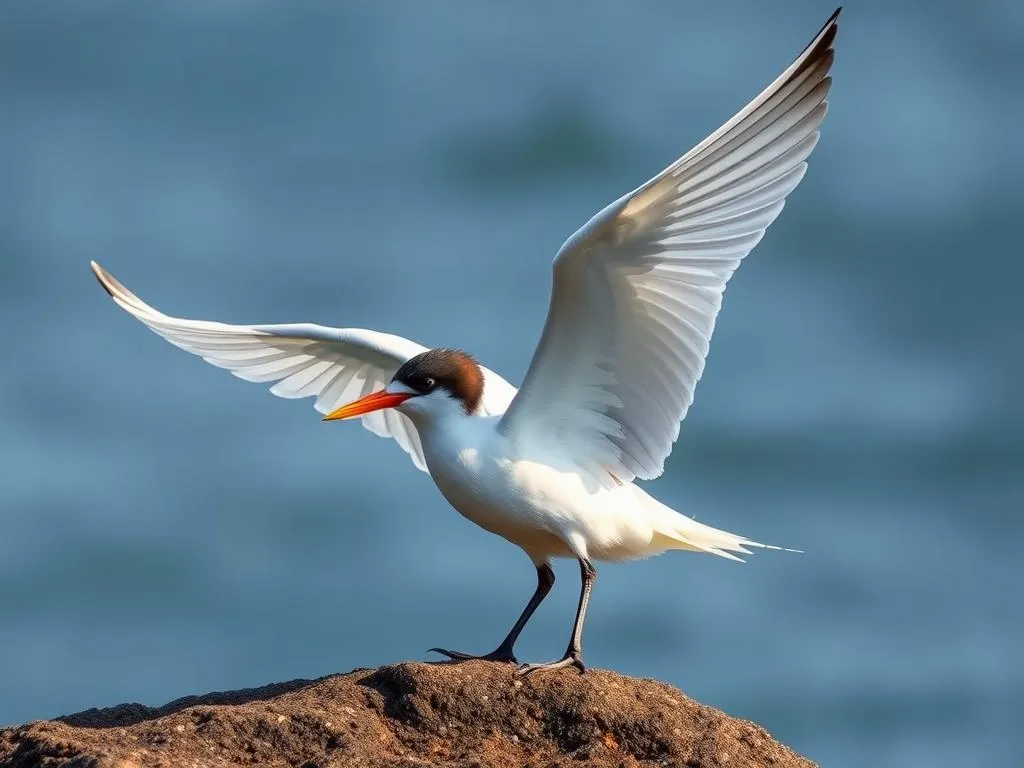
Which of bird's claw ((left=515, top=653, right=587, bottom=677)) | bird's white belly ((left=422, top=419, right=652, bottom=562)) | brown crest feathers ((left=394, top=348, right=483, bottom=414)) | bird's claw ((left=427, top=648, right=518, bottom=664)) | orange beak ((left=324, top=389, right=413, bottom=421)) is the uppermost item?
brown crest feathers ((left=394, top=348, right=483, bottom=414))

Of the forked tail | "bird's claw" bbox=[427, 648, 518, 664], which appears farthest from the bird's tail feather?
"bird's claw" bbox=[427, 648, 518, 664]

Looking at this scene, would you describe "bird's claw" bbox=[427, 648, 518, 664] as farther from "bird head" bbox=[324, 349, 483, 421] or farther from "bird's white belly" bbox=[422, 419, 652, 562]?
"bird head" bbox=[324, 349, 483, 421]

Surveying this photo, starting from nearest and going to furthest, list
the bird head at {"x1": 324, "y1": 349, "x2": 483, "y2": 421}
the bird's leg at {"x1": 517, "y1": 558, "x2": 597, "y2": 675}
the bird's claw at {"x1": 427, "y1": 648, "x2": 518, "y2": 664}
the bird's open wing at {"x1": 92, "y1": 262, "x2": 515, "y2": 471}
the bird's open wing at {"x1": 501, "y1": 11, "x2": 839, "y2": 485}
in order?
1. the bird's leg at {"x1": 517, "y1": 558, "x2": 597, "y2": 675}
2. the bird's open wing at {"x1": 501, "y1": 11, "x2": 839, "y2": 485}
3. the bird's claw at {"x1": 427, "y1": 648, "x2": 518, "y2": 664}
4. the bird head at {"x1": 324, "y1": 349, "x2": 483, "y2": 421}
5. the bird's open wing at {"x1": 92, "y1": 262, "x2": 515, "y2": 471}

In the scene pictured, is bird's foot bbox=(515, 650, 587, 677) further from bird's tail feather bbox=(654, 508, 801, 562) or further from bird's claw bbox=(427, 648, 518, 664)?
bird's tail feather bbox=(654, 508, 801, 562)

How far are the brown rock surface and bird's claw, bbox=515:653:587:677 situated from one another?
0.23ft

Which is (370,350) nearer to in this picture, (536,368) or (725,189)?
(536,368)

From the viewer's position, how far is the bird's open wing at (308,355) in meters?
10.2

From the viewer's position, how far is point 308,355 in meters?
10.9

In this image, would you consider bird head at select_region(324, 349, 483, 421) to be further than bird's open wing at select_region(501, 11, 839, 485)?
Yes

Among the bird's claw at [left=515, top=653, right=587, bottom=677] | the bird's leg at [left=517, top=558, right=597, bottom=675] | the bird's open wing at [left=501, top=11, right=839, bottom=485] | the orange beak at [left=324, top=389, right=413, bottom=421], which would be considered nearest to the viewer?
the bird's claw at [left=515, top=653, right=587, bottom=677]

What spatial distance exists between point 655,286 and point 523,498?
4.46 ft

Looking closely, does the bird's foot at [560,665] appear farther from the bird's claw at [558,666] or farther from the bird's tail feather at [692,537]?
the bird's tail feather at [692,537]

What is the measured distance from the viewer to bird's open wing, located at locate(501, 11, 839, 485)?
305 inches

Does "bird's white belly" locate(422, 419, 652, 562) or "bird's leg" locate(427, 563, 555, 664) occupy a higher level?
"bird's white belly" locate(422, 419, 652, 562)
